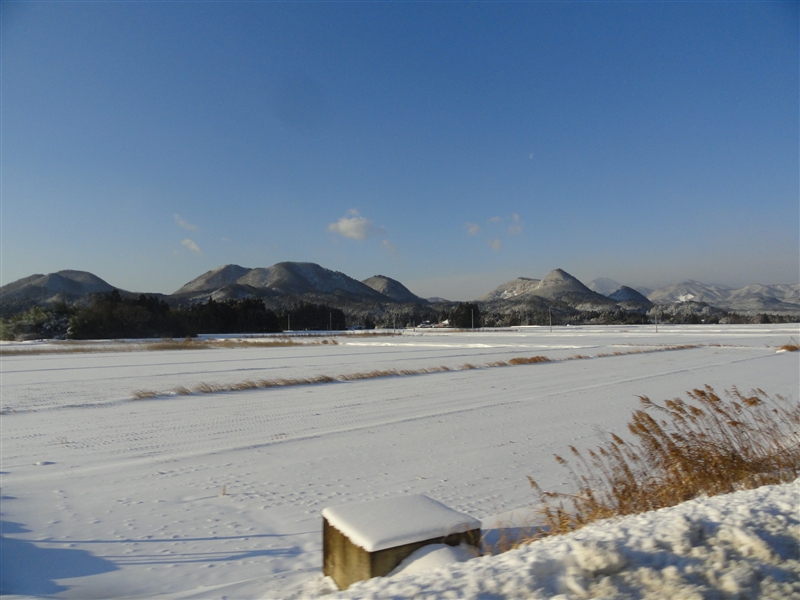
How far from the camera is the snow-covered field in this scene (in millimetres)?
3879

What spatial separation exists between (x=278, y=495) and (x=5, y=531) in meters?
2.58

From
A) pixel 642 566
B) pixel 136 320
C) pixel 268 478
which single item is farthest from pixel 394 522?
pixel 136 320

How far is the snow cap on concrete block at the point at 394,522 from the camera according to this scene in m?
3.45

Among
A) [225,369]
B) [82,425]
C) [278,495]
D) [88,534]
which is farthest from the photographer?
[225,369]

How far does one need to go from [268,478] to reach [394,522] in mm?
3414

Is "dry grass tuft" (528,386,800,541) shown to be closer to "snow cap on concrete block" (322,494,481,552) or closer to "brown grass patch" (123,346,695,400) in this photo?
"snow cap on concrete block" (322,494,481,552)

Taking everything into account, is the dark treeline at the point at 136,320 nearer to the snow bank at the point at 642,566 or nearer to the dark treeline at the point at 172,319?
the dark treeline at the point at 172,319

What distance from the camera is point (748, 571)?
9.79ft

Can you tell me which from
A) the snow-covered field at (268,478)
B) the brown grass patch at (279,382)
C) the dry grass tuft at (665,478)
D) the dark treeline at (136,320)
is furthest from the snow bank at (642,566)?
the dark treeline at (136,320)

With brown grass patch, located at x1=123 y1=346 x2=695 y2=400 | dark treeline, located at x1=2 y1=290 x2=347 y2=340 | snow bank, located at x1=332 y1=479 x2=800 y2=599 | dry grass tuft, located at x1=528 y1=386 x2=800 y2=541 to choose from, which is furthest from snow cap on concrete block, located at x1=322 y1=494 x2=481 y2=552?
dark treeline, located at x1=2 y1=290 x2=347 y2=340

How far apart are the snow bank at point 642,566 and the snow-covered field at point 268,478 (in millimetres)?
19

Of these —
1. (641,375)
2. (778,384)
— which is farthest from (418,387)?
(778,384)

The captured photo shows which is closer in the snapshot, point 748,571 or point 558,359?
point 748,571

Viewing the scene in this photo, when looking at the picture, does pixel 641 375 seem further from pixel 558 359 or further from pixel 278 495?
pixel 278 495
